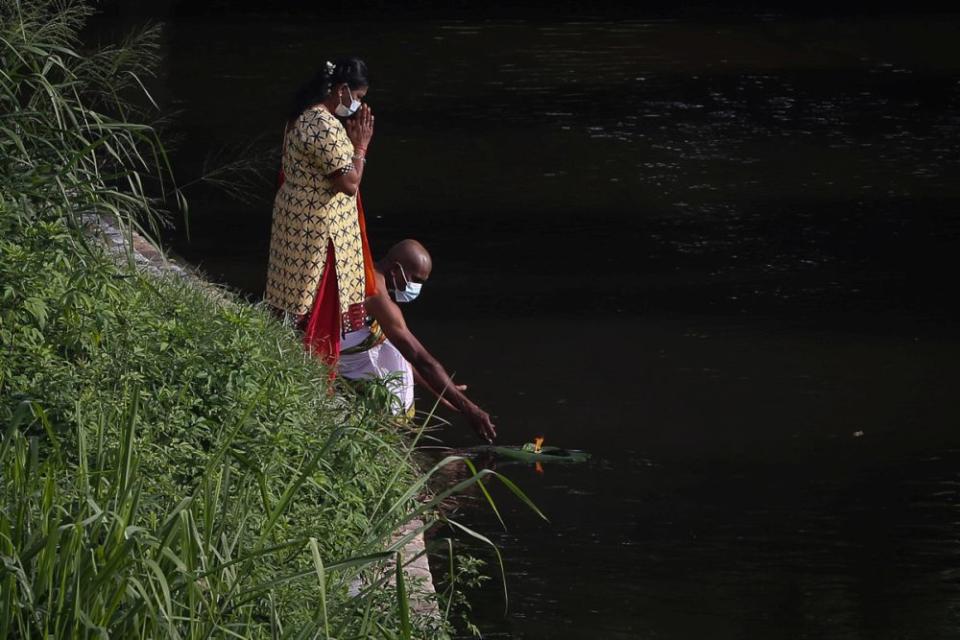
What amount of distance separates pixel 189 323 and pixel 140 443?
1.14 m

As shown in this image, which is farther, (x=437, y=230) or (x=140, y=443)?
(x=437, y=230)

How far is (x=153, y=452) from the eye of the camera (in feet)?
16.0

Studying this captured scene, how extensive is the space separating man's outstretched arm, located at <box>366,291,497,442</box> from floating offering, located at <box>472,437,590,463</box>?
0.07 m

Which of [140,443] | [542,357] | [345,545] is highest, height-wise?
[140,443]

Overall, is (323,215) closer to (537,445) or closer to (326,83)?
(326,83)

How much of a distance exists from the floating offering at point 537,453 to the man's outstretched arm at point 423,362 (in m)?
0.07

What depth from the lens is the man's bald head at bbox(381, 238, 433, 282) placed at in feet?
24.3

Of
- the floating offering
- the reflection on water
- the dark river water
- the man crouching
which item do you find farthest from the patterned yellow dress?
the reflection on water

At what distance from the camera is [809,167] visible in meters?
12.4

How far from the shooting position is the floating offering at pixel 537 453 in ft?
23.2

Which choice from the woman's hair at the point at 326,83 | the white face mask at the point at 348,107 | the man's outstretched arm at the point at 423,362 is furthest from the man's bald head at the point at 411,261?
the woman's hair at the point at 326,83

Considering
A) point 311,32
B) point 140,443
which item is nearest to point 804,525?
point 140,443

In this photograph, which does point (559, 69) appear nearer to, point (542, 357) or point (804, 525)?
point (542, 357)

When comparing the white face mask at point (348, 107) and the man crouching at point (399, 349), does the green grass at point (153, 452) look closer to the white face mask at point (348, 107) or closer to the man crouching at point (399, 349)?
the man crouching at point (399, 349)
